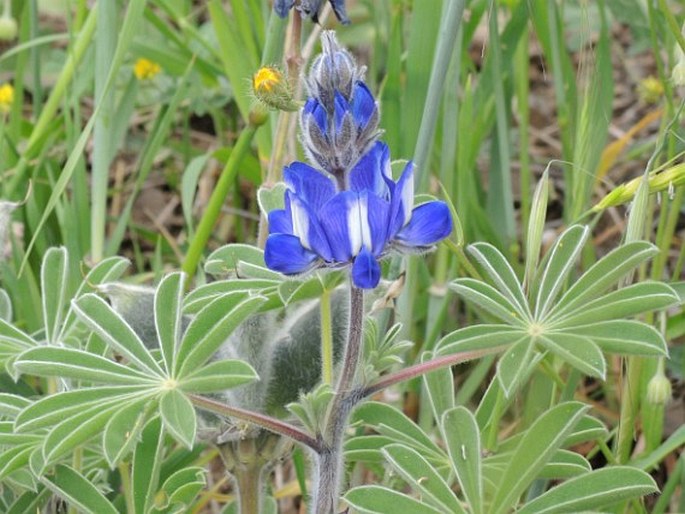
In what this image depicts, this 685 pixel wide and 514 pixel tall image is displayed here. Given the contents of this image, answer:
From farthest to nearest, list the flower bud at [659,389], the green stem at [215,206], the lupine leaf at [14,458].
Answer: the green stem at [215,206], the flower bud at [659,389], the lupine leaf at [14,458]

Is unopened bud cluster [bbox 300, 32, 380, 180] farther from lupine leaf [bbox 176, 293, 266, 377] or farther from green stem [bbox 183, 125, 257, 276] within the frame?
green stem [bbox 183, 125, 257, 276]

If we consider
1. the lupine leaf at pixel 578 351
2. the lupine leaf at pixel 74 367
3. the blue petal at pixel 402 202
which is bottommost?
the lupine leaf at pixel 74 367

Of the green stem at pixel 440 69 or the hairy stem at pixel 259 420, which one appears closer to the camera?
the hairy stem at pixel 259 420

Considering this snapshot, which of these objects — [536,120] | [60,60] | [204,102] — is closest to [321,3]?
[204,102]

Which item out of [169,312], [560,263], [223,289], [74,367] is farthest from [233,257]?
[560,263]

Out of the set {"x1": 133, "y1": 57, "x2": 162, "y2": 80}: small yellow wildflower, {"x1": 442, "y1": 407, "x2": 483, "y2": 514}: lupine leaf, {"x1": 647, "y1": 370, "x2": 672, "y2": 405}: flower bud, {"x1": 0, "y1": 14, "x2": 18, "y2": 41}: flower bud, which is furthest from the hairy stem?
{"x1": 133, "y1": 57, "x2": 162, "y2": 80}: small yellow wildflower

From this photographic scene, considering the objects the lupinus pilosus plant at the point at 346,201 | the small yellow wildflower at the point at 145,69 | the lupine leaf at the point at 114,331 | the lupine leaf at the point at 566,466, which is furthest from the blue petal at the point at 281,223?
the small yellow wildflower at the point at 145,69

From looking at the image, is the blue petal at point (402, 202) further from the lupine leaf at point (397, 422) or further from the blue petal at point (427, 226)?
the lupine leaf at point (397, 422)
